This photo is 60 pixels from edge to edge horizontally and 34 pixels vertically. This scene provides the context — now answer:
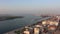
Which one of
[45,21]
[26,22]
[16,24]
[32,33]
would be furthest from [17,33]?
[16,24]

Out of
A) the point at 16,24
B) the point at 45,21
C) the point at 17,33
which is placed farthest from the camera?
the point at 16,24

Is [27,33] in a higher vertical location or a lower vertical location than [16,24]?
higher

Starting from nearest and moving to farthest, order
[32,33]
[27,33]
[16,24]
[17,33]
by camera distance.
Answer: [27,33] < [32,33] < [17,33] < [16,24]

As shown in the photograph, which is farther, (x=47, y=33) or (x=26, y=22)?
(x=26, y=22)

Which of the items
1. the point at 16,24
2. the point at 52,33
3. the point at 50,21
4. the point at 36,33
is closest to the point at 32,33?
the point at 36,33

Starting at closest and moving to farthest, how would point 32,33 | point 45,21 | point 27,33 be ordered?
point 27,33 → point 32,33 → point 45,21

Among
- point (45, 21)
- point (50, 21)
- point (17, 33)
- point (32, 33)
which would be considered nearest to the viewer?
point (32, 33)

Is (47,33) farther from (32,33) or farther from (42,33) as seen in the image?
(32,33)

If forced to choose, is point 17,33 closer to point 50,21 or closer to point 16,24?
point 50,21

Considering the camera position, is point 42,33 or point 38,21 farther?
point 38,21
